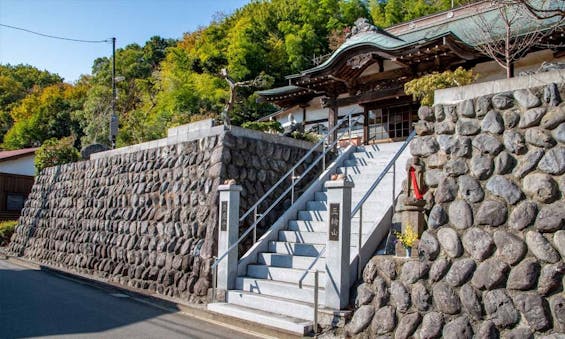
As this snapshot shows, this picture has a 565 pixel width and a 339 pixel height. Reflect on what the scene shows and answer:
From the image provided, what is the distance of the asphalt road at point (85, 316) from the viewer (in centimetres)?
711

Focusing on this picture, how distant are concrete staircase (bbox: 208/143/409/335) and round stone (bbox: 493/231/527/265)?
207 cm

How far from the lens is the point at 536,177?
18.0 feet

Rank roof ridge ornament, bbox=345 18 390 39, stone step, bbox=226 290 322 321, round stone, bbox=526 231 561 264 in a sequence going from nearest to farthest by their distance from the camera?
round stone, bbox=526 231 561 264, stone step, bbox=226 290 322 321, roof ridge ornament, bbox=345 18 390 39

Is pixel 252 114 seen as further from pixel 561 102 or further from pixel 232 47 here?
pixel 561 102

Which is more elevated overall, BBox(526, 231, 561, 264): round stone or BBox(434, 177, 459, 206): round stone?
BBox(434, 177, 459, 206): round stone

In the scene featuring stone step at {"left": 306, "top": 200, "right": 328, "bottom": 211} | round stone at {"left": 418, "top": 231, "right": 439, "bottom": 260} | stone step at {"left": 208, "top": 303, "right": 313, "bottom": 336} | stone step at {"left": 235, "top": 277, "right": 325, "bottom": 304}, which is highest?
stone step at {"left": 306, "top": 200, "right": 328, "bottom": 211}

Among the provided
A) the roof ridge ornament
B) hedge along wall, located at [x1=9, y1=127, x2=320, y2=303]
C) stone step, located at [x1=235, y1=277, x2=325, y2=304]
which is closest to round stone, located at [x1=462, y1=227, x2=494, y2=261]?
stone step, located at [x1=235, y1=277, x2=325, y2=304]

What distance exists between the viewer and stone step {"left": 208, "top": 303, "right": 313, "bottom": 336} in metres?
6.48

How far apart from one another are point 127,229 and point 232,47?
19.4m

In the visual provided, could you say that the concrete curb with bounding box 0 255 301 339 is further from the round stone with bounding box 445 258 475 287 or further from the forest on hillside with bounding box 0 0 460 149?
the forest on hillside with bounding box 0 0 460 149

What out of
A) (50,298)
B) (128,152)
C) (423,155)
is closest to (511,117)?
Answer: (423,155)

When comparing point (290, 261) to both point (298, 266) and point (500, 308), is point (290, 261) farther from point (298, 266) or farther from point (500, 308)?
point (500, 308)

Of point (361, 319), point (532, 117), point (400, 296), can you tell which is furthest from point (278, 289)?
point (532, 117)

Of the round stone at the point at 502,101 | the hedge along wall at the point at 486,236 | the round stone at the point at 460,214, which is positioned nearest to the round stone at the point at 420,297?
the hedge along wall at the point at 486,236
